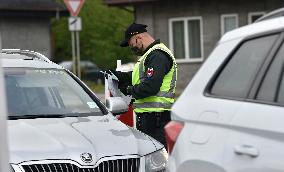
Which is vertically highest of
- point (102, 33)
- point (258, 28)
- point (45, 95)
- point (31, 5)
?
point (31, 5)

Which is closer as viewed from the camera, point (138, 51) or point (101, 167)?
point (101, 167)

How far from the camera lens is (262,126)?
385 centimetres

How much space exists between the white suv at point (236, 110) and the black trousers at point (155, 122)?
314 cm

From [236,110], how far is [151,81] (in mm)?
3370

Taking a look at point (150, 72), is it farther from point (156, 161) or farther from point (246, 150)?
point (246, 150)

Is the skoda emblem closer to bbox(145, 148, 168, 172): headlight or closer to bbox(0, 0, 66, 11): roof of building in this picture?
bbox(145, 148, 168, 172): headlight

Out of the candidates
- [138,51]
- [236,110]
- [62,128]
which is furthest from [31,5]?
[236,110]

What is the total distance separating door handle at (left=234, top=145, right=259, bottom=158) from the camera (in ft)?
12.7

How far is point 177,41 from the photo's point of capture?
2912 cm

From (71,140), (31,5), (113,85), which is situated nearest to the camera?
(71,140)

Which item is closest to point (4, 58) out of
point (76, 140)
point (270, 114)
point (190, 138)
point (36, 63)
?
point (36, 63)

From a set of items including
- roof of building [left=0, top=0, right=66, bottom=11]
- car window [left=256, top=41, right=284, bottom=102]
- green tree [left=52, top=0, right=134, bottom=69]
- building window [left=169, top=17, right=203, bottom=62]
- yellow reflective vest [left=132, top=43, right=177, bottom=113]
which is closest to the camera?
car window [left=256, top=41, right=284, bottom=102]

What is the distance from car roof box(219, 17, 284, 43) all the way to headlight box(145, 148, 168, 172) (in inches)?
83.5

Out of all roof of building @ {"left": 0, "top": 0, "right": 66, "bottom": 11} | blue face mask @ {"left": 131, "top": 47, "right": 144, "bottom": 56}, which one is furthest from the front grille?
roof of building @ {"left": 0, "top": 0, "right": 66, "bottom": 11}
